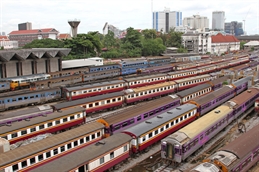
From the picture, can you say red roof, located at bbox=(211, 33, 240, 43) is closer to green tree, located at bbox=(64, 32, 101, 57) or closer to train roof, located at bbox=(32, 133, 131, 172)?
green tree, located at bbox=(64, 32, 101, 57)

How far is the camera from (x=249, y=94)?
103 feet

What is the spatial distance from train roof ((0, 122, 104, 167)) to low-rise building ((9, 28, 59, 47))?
14017 centimetres

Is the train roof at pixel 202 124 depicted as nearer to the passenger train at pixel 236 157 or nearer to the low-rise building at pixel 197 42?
the passenger train at pixel 236 157

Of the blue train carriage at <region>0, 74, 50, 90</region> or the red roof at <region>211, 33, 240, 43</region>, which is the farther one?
the red roof at <region>211, 33, 240, 43</region>

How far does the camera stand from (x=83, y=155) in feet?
52.9

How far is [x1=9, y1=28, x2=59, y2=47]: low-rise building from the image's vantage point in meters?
153

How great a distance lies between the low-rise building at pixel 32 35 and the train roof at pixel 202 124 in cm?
14101

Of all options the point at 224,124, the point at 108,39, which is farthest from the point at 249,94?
the point at 108,39

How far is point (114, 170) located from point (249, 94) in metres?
20.8

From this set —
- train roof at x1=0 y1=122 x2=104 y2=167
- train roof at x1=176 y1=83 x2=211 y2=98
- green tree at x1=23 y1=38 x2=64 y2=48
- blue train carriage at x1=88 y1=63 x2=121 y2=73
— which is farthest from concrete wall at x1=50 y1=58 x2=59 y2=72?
train roof at x1=0 y1=122 x2=104 y2=167

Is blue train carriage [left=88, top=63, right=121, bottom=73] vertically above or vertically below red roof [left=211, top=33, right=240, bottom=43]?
below

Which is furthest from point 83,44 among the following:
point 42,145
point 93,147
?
point 93,147

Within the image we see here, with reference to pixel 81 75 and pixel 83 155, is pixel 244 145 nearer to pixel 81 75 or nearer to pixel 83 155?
pixel 83 155

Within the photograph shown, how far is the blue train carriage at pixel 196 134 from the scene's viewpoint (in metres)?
18.1
